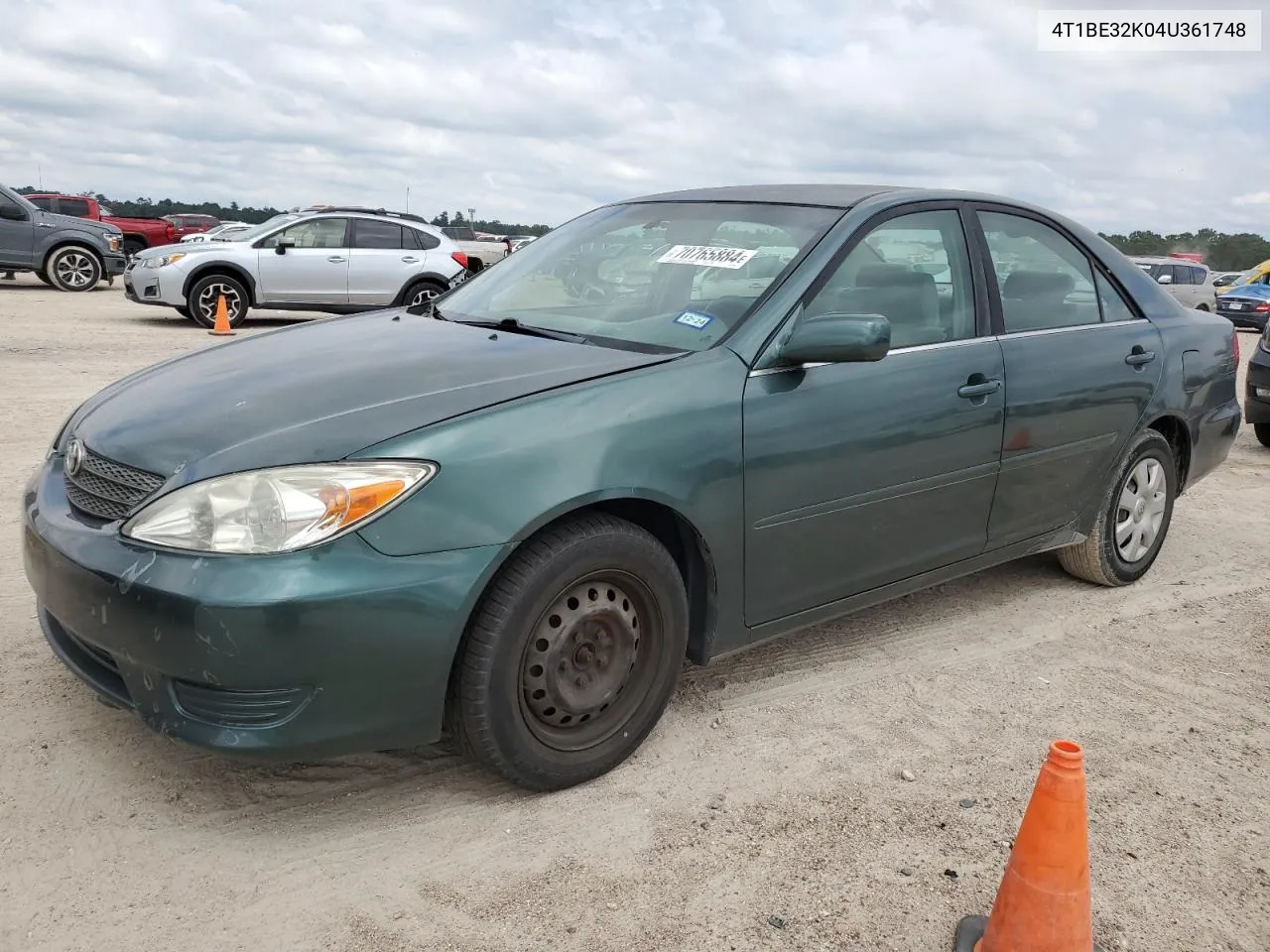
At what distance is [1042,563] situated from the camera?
517cm

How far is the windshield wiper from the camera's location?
3426 millimetres

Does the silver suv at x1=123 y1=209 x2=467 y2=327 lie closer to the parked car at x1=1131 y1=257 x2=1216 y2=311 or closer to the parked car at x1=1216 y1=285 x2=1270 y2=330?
the parked car at x1=1131 y1=257 x2=1216 y2=311

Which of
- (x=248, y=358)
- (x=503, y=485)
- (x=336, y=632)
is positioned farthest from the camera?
(x=248, y=358)

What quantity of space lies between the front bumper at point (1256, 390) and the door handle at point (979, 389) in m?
5.76

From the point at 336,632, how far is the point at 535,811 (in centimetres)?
78

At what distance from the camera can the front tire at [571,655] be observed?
8.89ft

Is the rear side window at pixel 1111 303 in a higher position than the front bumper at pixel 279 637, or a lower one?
higher

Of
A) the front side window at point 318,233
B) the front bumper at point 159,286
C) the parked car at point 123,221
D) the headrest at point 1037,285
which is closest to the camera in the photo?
the headrest at point 1037,285

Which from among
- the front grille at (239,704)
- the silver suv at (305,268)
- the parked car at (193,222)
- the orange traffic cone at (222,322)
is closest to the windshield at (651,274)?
the front grille at (239,704)

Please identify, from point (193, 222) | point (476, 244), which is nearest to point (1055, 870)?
point (476, 244)

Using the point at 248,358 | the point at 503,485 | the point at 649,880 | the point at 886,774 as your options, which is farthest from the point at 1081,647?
the point at 248,358

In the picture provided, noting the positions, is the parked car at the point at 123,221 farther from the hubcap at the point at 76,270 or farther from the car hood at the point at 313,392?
the car hood at the point at 313,392

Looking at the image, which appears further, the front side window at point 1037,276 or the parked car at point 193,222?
the parked car at point 193,222

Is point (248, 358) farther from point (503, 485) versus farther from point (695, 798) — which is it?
point (695, 798)
